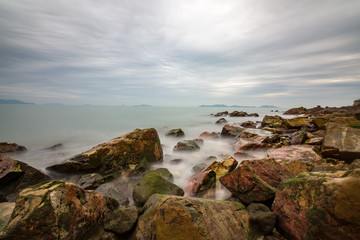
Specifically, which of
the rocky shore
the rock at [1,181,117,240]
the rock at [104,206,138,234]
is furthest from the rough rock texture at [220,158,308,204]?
the rock at [1,181,117,240]

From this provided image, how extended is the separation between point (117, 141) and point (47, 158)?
5282 mm

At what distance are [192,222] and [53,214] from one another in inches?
85.3

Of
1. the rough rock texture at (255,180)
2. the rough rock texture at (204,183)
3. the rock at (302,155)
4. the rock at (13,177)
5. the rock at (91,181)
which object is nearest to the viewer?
the rough rock texture at (255,180)

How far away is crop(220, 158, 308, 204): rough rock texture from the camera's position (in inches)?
138

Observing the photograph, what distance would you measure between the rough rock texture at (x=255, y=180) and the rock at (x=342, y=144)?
1.90 meters

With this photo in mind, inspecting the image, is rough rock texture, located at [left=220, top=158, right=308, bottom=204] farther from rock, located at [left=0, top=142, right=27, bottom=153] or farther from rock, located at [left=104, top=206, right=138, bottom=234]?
rock, located at [left=0, top=142, right=27, bottom=153]

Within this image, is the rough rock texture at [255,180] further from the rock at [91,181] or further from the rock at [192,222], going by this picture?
the rock at [91,181]

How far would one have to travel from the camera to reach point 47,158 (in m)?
9.02

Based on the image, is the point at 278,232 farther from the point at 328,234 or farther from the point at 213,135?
the point at 213,135

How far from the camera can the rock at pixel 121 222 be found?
2830 mm

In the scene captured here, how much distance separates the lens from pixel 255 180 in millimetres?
3553

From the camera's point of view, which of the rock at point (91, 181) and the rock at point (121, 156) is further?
the rock at point (121, 156)

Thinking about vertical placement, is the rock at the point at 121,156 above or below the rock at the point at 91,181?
above

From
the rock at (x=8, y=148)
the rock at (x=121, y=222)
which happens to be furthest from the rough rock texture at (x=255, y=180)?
the rock at (x=8, y=148)
